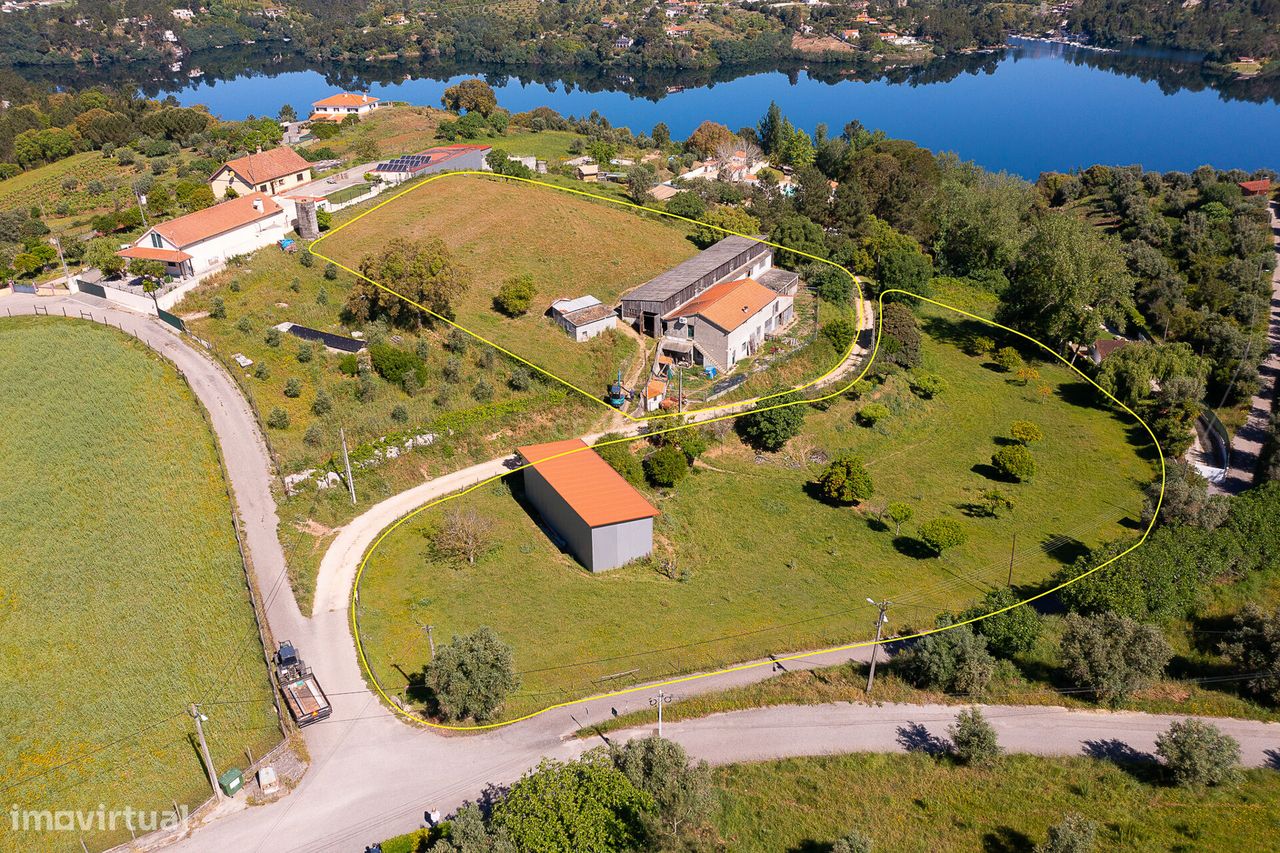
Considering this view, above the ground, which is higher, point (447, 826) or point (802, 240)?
point (802, 240)

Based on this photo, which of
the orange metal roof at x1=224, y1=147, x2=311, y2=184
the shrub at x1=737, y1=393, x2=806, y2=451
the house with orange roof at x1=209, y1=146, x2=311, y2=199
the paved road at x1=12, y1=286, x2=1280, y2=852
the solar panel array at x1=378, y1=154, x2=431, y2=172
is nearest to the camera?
the paved road at x1=12, y1=286, x2=1280, y2=852

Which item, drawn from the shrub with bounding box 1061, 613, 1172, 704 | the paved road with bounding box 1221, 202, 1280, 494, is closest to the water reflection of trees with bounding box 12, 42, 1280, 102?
the paved road with bounding box 1221, 202, 1280, 494

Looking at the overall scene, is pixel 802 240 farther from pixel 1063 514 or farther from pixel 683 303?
pixel 1063 514

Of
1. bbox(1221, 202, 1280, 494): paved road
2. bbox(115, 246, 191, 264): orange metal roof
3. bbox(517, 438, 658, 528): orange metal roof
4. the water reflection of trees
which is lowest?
bbox(1221, 202, 1280, 494): paved road

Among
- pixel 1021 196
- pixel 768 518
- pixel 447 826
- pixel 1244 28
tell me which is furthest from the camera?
pixel 1244 28

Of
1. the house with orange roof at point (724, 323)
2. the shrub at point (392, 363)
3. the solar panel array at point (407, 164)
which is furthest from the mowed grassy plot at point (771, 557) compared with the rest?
the solar panel array at point (407, 164)

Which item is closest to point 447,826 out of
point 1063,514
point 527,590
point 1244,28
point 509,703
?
point 509,703

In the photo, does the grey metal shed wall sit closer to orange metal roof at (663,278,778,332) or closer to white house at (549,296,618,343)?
white house at (549,296,618,343)

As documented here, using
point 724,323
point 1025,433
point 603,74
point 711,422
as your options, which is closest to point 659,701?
point 711,422
